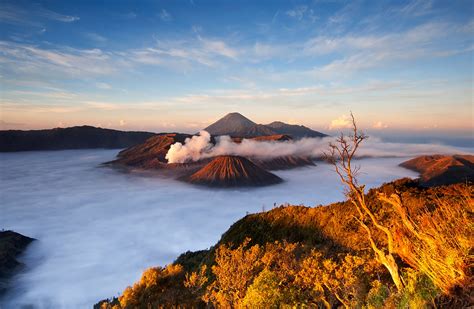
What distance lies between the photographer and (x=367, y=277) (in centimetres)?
1947

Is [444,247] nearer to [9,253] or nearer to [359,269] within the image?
[359,269]

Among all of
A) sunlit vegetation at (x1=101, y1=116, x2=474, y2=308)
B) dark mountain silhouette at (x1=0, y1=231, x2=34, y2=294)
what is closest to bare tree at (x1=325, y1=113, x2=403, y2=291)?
sunlit vegetation at (x1=101, y1=116, x2=474, y2=308)

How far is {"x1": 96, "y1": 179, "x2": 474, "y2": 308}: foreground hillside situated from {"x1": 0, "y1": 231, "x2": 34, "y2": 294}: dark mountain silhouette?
368ft

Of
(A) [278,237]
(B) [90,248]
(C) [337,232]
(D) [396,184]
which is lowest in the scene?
(B) [90,248]

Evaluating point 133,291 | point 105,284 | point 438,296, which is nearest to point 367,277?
point 438,296

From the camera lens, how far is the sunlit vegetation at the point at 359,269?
25.9 feet

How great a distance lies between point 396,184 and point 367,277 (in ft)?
168

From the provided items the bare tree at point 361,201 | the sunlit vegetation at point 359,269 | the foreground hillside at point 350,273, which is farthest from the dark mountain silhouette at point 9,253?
the bare tree at point 361,201

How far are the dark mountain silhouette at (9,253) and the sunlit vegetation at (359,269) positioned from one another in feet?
373

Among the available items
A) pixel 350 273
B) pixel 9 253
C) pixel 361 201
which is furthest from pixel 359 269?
pixel 9 253

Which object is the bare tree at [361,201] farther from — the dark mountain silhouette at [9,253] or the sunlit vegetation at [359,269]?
the dark mountain silhouette at [9,253]

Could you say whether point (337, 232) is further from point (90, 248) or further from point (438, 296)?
point (90, 248)

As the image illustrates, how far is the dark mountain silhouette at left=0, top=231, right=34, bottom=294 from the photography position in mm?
111981

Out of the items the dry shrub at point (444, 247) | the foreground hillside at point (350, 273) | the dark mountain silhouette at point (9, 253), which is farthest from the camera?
the dark mountain silhouette at point (9, 253)
